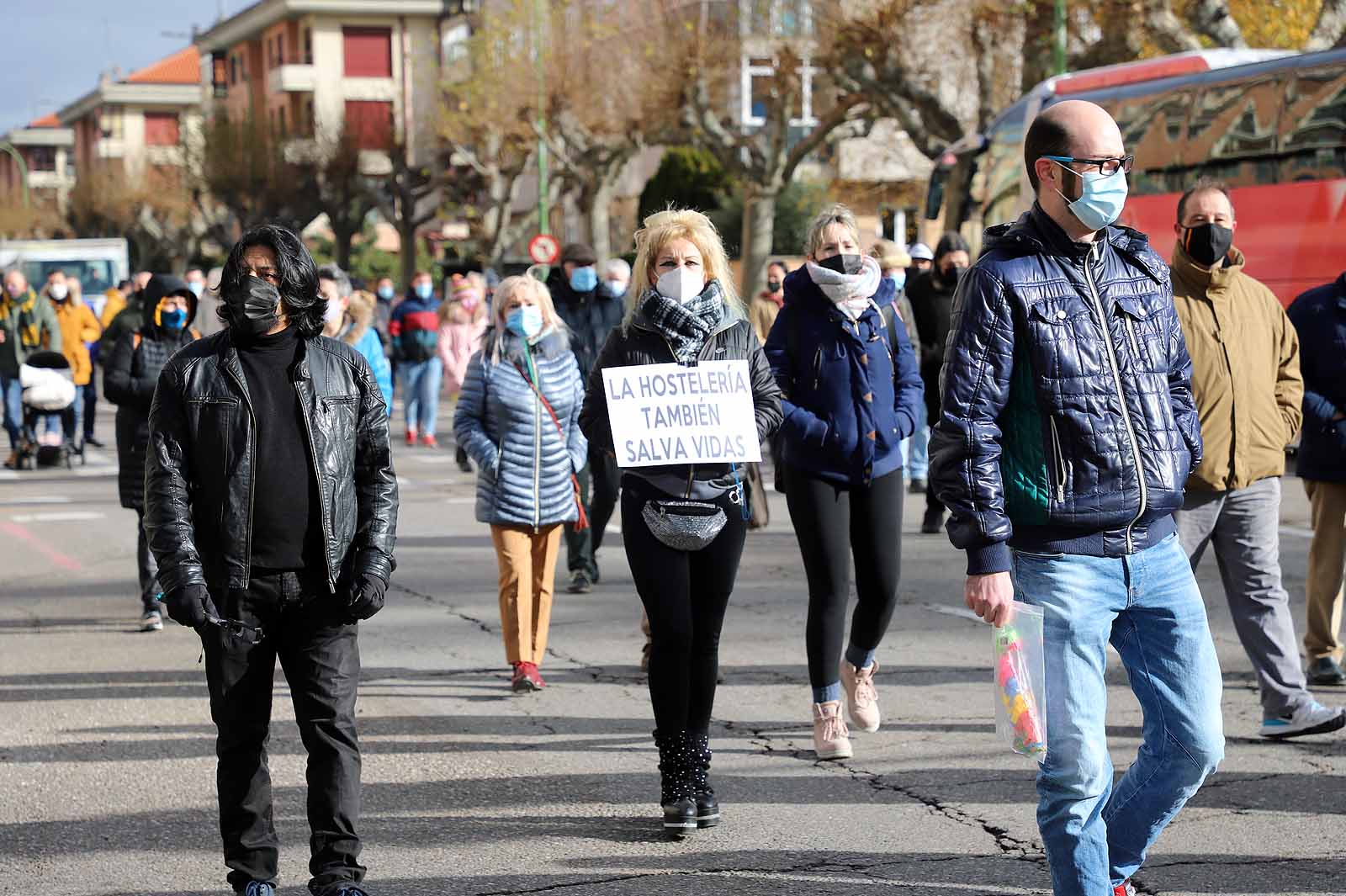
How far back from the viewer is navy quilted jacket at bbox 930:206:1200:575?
383 centimetres

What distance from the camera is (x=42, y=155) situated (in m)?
132

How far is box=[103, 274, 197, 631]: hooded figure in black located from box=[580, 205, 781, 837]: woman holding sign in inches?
142

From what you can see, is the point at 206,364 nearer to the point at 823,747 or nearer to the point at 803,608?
the point at 823,747

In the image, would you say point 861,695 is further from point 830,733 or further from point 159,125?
point 159,125

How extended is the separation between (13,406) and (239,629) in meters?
15.7

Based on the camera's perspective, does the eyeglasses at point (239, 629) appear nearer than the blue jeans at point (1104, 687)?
No

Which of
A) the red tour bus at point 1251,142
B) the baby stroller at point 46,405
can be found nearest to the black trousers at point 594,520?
the red tour bus at point 1251,142

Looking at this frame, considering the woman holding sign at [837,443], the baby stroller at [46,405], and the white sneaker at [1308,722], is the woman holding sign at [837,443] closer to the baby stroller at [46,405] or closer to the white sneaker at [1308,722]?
the white sneaker at [1308,722]

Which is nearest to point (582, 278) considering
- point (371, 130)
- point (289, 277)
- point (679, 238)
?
point (679, 238)

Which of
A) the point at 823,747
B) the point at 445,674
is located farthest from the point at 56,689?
the point at 823,747

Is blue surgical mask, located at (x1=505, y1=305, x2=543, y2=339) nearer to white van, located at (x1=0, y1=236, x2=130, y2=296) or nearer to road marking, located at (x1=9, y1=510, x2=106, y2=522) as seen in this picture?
road marking, located at (x1=9, y1=510, x2=106, y2=522)

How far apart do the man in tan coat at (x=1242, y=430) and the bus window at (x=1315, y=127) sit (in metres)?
12.3

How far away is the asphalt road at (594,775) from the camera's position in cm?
490

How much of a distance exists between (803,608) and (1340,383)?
3.16 m
